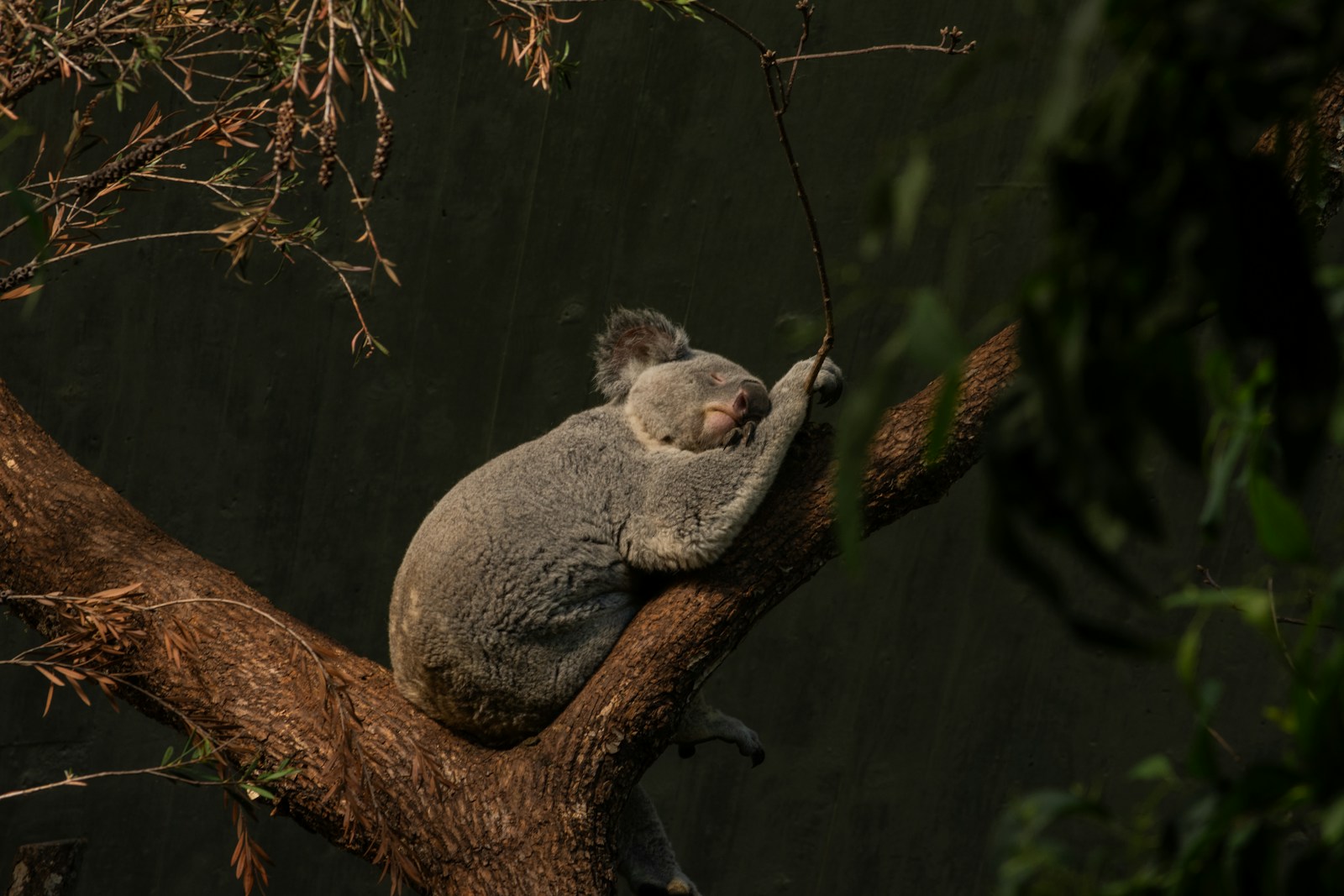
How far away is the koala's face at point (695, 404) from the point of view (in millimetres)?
2434

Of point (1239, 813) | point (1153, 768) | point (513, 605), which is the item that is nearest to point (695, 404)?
point (513, 605)

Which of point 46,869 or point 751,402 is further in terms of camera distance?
point 46,869

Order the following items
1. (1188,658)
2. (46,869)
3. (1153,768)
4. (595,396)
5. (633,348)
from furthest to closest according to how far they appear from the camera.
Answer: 1. (595,396)
2. (46,869)
3. (633,348)
4. (1153,768)
5. (1188,658)

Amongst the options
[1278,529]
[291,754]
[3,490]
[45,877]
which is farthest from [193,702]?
[45,877]

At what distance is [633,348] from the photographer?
276 centimetres

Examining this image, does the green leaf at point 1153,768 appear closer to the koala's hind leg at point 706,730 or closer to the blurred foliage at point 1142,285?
the blurred foliage at point 1142,285

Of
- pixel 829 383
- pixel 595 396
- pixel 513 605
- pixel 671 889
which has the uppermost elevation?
pixel 829 383

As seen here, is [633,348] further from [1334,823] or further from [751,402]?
[1334,823]

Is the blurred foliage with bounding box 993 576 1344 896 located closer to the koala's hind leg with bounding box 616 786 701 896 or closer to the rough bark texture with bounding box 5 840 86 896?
the koala's hind leg with bounding box 616 786 701 896

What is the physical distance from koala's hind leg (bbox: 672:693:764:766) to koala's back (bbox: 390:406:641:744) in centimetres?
25

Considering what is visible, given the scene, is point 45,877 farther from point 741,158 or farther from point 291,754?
point 741,158

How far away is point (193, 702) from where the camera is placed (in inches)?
87.5

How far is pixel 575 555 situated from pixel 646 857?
0.64 m

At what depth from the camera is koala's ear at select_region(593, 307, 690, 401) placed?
2.73m
